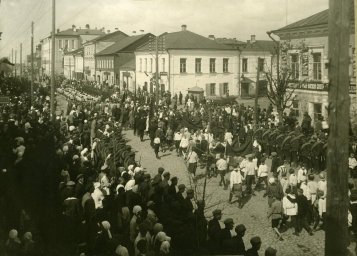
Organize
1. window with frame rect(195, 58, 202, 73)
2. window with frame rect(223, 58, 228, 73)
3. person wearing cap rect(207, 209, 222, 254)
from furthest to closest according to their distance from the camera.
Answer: window with frame rect(223, 58, 228, 73) < window with frame rect(195, 58, 202, 73) < person wearing cap rect(207, 209, 222, 254)

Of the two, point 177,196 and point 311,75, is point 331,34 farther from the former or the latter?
point 311,75

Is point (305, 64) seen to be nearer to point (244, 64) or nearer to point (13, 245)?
point (244, 64)

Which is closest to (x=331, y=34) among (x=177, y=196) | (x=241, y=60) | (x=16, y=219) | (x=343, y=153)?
(x=343, y=153)

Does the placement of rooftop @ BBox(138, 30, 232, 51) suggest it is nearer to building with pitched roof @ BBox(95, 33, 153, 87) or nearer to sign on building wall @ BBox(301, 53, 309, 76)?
building with pitched roof @ BBox(95, 33, 153, 87)

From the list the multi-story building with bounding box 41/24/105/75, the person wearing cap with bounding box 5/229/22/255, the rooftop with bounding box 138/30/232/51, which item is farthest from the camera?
the multi-story building with bounding box 41/24/105/75

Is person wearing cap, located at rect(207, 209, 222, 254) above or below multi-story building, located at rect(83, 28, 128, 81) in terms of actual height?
below

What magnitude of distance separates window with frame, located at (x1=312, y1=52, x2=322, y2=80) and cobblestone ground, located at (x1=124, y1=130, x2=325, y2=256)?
12196 millimetres

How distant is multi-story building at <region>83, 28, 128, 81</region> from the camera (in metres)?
73.9

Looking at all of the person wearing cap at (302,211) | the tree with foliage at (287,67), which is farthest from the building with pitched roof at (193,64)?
the person wearing cap at (302,211)

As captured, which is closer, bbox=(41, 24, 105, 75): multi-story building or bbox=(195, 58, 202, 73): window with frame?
bbox=(195, 58, 202, 73): window with frame

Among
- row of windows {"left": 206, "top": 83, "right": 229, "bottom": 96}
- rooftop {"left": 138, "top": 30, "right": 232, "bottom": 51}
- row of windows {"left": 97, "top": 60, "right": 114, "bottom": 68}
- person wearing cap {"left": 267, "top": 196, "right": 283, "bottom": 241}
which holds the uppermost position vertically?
rooftop {"left": 138, "top": 30, "right": 232, "bottom": 51}

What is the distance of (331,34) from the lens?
221 inches

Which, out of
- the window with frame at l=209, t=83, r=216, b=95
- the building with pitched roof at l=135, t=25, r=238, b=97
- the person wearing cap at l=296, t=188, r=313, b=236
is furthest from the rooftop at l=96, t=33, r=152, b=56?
the person wearing cap at l=296, t=188, r=313, b=236

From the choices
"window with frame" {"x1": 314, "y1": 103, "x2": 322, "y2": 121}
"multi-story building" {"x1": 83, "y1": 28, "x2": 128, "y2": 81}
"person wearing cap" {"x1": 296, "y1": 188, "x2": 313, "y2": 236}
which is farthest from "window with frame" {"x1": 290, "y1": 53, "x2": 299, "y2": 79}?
"multi-story building" {"x1": 83, "y1": 28, "x2": 128, "y2": 81}
